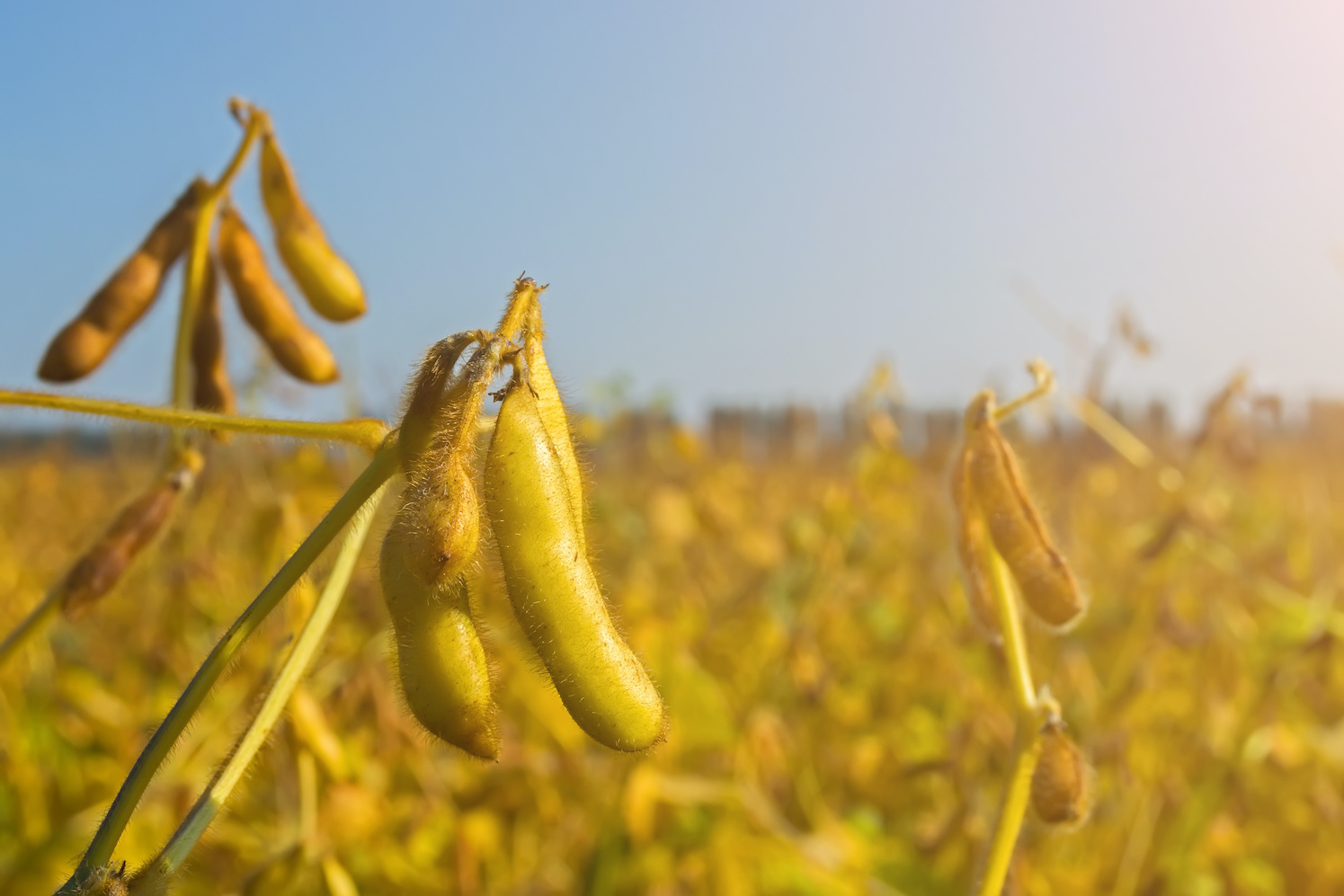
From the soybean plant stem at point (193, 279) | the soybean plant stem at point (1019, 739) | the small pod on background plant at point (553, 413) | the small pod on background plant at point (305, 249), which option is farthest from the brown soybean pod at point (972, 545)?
the soybean plant stem at point (193, 279)

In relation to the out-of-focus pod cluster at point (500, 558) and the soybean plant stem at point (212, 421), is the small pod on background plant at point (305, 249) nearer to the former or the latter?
the soybean plant stem at point (212, 421)

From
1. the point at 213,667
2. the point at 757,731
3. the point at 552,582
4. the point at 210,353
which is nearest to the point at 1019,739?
the point at 552,582

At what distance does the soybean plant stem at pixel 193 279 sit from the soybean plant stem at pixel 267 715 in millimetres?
361

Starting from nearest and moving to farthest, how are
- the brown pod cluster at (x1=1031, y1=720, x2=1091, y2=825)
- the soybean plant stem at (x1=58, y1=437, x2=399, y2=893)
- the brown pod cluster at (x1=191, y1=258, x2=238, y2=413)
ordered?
the soybean plant stem at (x1=58, y1=437, x2=399, y2=893) < the brown pod cluster at (x1=1031, y1=720, x2=1091, y2=825) < the brown pod cluster at (x1=191, y1=258, x2=238, y2=413)

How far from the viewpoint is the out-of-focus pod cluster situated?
1.70ft

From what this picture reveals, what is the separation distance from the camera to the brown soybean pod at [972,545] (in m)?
0.79

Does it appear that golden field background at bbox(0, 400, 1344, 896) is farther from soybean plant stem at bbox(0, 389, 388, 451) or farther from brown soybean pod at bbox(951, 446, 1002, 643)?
soybean plant stem at bbox(0, 389, 388, 451)

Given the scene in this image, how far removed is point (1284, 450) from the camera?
9.23 meters

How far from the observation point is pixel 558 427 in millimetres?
579

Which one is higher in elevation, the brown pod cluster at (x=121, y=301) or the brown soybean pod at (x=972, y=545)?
the brown pod cluster at (x=121, y=301)

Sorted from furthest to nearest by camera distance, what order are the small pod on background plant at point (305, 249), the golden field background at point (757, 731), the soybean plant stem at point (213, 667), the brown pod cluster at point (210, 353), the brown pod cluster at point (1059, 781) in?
1. the golden field background at point (757, 731)
2. the brown pod cluster at point (210, 353)
3. the small pod on background plant at point (305, 249)
4. the brown pod cluster at point (1059, 781)
5. the soybean plant stem at point (213, 667)

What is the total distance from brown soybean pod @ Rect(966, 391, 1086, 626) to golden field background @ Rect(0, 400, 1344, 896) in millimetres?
61

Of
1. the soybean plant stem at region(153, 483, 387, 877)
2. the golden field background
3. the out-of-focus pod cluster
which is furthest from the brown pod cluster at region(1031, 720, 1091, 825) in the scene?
the soybean plant stem at region(153, 483, 387, 877)

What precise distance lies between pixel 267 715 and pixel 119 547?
0.40m
